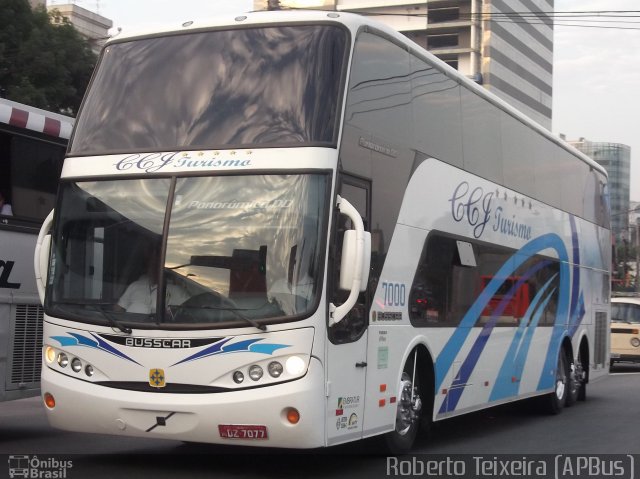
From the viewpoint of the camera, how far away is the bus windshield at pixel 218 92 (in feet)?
29.1

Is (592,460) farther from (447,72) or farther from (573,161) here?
(573,161)

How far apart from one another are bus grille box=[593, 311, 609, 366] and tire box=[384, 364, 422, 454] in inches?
336

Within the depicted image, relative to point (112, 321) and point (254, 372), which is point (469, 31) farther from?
point (254, 372)

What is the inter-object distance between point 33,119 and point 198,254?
379cm

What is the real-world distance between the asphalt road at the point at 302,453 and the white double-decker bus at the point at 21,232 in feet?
2.72

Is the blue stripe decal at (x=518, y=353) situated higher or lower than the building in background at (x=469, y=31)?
lower

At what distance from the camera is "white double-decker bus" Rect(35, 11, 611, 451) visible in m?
8.34

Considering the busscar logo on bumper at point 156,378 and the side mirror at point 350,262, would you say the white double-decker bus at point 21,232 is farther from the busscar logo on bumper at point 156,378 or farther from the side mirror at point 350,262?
the side mirror at point 350,262

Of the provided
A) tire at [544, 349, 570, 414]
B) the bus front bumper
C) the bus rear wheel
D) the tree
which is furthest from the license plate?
the tree

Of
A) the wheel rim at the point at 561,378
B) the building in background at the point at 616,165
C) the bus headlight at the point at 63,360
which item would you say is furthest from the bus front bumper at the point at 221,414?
the building in background at the point at 616,165

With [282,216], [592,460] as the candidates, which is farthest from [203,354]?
[592,460]

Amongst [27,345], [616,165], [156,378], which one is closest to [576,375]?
[27,345]

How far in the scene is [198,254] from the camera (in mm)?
8609

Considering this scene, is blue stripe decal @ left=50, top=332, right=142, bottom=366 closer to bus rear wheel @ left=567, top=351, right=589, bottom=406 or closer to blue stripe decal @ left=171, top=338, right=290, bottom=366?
blue stripe decal @ left=171, top=338, right=290, bottom=366
